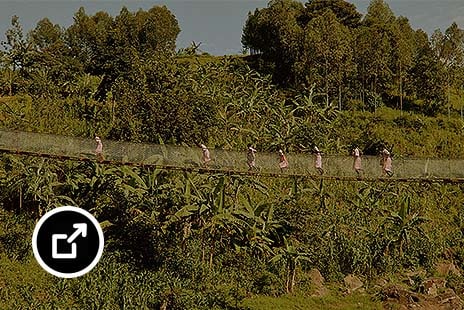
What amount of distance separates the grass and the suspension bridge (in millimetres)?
2375

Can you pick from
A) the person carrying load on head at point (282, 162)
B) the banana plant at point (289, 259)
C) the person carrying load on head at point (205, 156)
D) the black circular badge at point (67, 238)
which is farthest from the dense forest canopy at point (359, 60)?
the black circular badge at point (67, 238)

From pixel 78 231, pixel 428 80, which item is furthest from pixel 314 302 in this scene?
pixel 428 80

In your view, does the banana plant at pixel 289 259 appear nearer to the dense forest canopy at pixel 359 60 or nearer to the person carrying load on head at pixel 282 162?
the person carrying load on head at pixel 282 162

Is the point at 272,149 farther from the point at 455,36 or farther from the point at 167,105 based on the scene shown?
the point at 455,36

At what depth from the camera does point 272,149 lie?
10.3m

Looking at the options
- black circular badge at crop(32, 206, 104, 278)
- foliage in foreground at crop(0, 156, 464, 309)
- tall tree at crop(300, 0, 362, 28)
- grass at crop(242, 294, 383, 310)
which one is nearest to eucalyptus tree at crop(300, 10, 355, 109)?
tall tree at crop(300, 0, 362, 28)

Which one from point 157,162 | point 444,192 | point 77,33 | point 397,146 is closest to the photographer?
point 157,162

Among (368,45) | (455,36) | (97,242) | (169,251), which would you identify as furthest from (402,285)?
(455,36)

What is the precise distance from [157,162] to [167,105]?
2.66 metres

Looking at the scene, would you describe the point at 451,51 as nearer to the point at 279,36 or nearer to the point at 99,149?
the point at 279,36

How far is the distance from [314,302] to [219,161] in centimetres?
311

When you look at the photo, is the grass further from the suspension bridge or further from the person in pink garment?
the person in pink garment

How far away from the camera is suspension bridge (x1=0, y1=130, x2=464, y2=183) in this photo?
606 centimetres

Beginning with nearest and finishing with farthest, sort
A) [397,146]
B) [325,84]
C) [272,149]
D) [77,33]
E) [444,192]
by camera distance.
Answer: [272,149] → [444,192] → [397,146] → [325,84] → [77,33]
